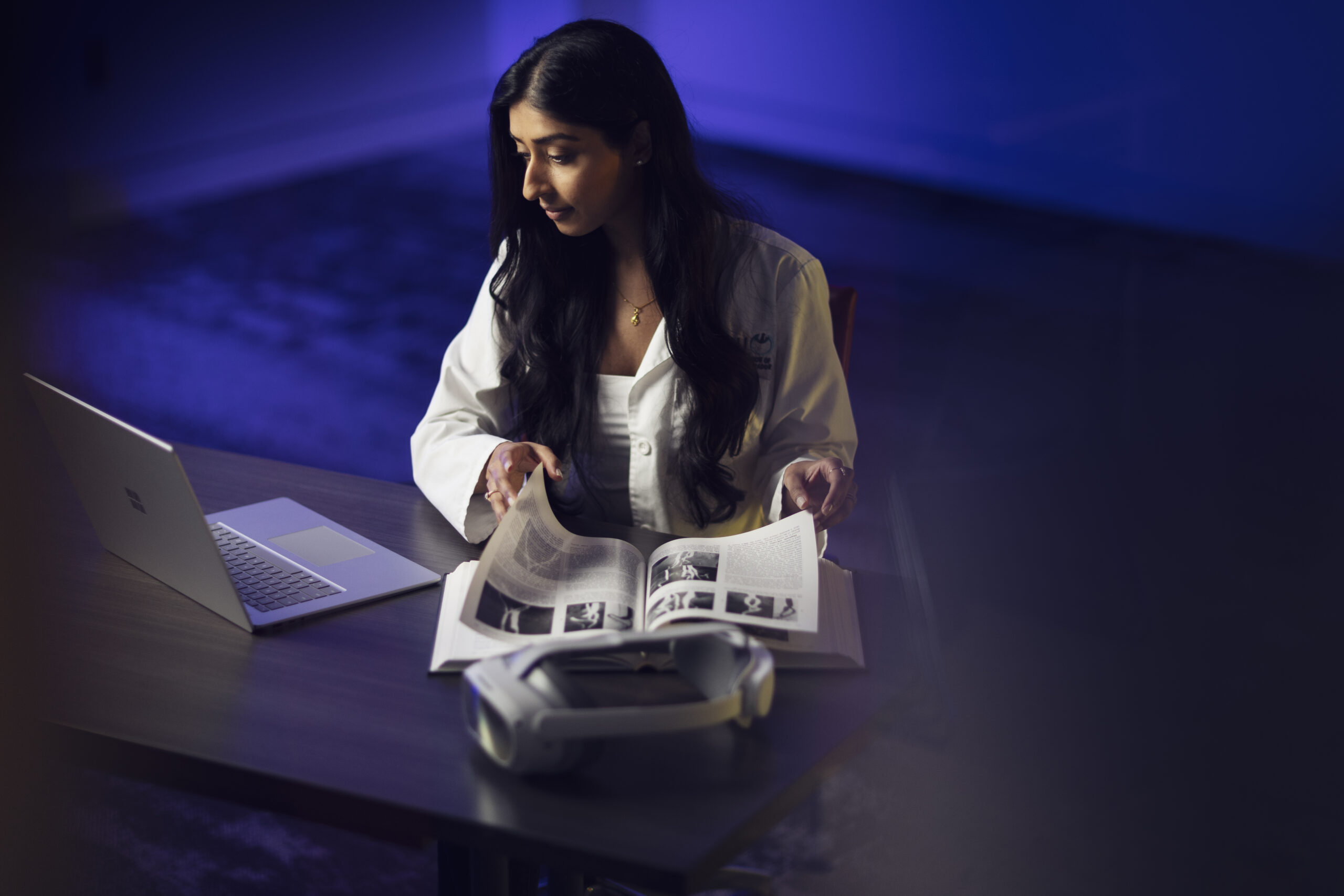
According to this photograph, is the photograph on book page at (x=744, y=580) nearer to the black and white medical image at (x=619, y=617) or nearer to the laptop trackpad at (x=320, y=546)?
the black and white medical image at (x=619, y=617)

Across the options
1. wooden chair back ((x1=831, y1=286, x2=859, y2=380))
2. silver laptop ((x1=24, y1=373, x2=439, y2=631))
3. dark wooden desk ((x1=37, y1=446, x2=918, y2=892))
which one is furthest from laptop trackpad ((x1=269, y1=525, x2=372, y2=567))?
wooden chair back ((x1=831, y1=286, x2=859, y2=380))

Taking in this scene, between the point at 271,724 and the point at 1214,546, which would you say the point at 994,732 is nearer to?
the point at 1214,546

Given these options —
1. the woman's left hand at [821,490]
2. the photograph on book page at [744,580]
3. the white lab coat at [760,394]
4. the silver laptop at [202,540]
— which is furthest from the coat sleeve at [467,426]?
the woman's left hand at [821,490]

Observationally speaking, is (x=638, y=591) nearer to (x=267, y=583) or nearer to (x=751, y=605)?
(x=751, y=605)

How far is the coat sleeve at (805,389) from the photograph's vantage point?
63.8 inches

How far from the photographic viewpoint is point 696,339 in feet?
5.20

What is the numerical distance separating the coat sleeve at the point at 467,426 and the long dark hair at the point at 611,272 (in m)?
0.03

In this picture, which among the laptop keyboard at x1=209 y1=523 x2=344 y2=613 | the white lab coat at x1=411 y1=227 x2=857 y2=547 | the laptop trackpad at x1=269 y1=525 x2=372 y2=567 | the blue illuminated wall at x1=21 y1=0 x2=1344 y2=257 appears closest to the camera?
the laptop keyboard at x1=209 y1=523 x2=344 y2=613

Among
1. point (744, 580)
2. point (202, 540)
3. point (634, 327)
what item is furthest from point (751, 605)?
point (634, 327)

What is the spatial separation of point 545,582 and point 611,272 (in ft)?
2.53

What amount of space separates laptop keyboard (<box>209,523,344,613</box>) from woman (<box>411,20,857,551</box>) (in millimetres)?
321

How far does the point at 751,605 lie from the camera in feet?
3.43

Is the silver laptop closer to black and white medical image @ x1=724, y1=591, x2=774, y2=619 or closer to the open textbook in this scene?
the open textbook

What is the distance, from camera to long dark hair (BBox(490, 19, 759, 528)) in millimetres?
1499
